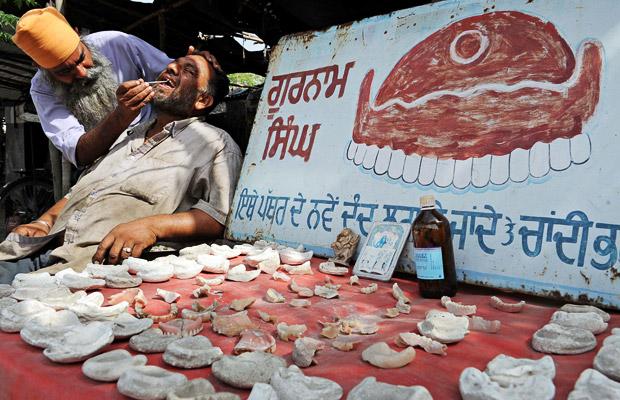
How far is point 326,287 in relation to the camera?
4.98 feet

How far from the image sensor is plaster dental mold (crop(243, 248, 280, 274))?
1758 mm

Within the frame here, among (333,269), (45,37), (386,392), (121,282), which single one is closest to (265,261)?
(333,269)

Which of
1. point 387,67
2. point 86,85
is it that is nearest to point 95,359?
point 387,67

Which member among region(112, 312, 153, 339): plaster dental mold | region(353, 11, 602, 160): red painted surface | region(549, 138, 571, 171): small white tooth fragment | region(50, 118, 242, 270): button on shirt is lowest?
region(112, 312, 153, 339): plaster dental mold

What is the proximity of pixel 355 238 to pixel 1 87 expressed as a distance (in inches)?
280

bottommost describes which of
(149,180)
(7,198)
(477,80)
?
(7,198)

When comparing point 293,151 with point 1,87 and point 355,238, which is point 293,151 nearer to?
point 355,238

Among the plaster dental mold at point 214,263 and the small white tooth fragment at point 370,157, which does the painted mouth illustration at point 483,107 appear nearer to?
the small white tooth fragment at point 370,157

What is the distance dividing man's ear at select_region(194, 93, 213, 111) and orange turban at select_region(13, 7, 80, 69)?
31.7 inches

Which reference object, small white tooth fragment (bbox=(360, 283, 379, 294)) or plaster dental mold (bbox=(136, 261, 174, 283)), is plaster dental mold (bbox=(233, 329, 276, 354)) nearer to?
small white tooth fragment (bbox=(360, 283, 379, 294))

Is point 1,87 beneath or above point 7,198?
above

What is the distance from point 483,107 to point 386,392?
1.17 meters

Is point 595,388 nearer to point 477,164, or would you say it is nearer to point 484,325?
point 484,325

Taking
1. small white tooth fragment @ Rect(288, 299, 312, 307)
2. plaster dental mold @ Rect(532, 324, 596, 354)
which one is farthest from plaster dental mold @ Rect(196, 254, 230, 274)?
plaster dental mold @ Rect(532, 324, 596, 354)
